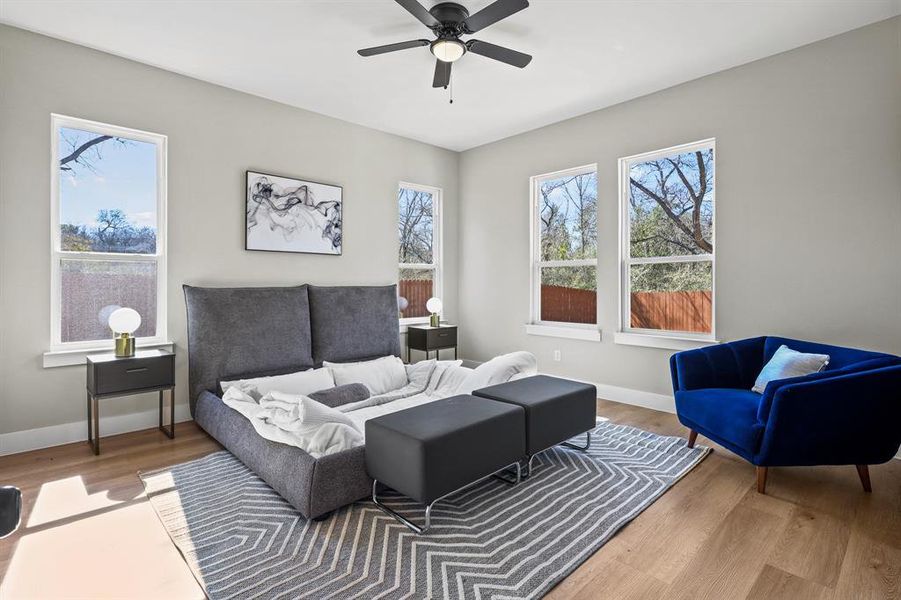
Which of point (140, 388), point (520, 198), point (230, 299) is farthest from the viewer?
point (520, 198)

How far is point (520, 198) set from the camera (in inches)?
206

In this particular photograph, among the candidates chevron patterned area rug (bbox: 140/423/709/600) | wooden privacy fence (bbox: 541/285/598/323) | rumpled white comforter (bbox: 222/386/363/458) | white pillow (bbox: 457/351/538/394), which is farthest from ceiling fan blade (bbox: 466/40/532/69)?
chevron patterned area rug (bbox: 140/423/709/600)

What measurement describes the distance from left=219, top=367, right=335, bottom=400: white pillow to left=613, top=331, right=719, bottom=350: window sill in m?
2.65

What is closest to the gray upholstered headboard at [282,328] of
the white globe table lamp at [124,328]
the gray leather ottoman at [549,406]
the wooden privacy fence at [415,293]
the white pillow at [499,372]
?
the white globe table lamp at [124,328]

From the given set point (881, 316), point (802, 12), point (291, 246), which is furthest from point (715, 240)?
point (291, 246)

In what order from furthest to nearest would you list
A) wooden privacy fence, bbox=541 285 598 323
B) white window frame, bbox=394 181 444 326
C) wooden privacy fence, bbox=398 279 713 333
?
white window frame, bbox=394 181 444 326 < wooden privacy fence, bbox=541 285 598 323 < wooden privacy fence, bbox=398 279 713 333

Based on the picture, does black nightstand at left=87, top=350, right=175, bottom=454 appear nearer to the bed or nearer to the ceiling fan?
the bed

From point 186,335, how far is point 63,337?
768 mm

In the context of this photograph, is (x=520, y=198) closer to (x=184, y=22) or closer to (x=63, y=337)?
(x=184, y=22)

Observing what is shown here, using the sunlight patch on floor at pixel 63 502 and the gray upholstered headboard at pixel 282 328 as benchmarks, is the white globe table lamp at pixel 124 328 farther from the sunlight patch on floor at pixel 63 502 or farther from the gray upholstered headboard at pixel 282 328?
the sunlight patch on floor at pixel 63 502

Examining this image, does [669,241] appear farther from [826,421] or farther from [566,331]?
[826,421]

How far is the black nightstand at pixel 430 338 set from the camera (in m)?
5.04

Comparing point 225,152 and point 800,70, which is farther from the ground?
point 800,70

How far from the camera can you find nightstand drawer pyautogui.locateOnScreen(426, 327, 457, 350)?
5039 millimetres
